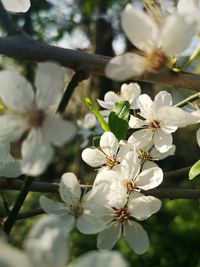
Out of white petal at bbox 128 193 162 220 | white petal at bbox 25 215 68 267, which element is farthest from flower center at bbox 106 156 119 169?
white petal at bbox 25 215 68 267

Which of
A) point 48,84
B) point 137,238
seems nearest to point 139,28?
point 48,84

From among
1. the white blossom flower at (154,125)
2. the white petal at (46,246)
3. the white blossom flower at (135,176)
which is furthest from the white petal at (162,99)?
the white petal at (46,246)

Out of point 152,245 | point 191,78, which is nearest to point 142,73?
point 191,78

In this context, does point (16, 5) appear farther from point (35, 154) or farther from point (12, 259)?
point (12, 259)

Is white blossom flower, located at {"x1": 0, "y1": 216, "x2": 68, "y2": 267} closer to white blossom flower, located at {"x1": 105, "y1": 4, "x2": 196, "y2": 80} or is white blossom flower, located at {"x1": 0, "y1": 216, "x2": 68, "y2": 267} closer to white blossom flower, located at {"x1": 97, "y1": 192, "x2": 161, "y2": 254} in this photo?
white blossom flower, located at {"x1": 105, "y1": 4, "x2": 196, "y2": 80}

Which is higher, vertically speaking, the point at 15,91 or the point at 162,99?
the point at 15,91

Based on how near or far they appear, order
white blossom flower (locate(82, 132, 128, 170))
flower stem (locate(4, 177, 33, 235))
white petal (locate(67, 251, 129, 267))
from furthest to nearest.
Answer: white blossom flower (locate(82, 132, 128, 170)), flower stem (locate(4, 177, 33, 235)), white petal (locate(67, 251, 129, 267))
